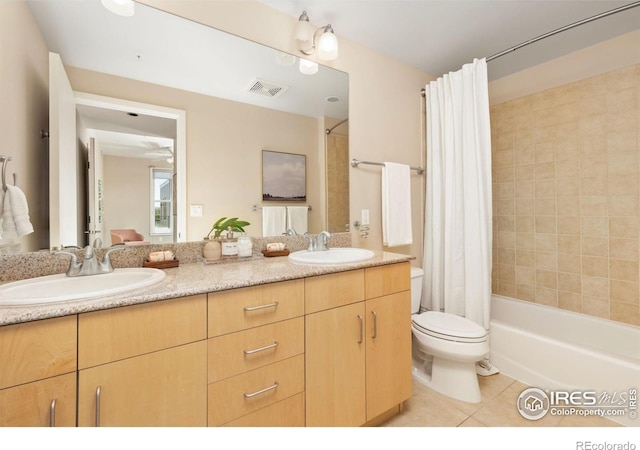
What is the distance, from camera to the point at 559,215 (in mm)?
2146

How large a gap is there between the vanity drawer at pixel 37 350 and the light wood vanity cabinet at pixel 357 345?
0.73 metres

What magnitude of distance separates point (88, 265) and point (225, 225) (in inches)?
23.2

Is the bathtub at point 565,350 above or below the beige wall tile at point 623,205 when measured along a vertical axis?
below

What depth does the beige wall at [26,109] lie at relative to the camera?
102 cm

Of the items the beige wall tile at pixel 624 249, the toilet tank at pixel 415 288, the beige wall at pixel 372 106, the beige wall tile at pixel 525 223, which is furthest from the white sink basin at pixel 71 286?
the beige wall tile at pixel 624 249

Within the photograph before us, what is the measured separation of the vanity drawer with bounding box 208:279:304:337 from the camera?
3.06 ft

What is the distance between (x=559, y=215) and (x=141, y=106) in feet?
9.49

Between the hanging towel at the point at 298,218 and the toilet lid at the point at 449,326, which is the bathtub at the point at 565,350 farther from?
the hanging towel at the point at 298,218

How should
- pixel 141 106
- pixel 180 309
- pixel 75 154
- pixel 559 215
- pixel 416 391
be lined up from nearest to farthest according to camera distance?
pixel 180 309
pixel 75 154
pixel 141 106
pixel 416 391
pixel 559 215

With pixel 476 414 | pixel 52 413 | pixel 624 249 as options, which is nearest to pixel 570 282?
pixel 624 249

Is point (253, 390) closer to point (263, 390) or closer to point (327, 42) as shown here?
point (263, 390)

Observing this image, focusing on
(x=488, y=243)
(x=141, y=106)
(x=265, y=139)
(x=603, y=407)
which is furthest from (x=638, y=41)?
(x=141, y=106)

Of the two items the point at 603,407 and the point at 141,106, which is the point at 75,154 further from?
the point at 603,407

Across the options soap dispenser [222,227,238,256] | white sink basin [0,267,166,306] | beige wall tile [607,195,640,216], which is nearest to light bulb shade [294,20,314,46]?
soap dispenser [222,227,238,256]
